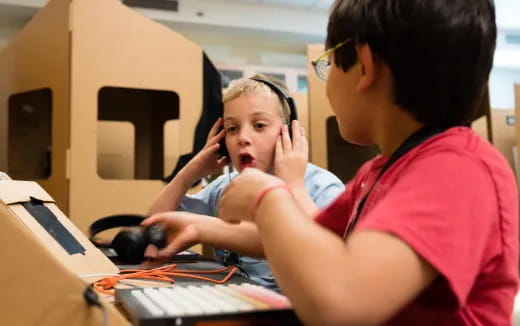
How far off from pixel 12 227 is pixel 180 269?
237 mm

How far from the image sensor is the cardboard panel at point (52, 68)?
147 centimetres

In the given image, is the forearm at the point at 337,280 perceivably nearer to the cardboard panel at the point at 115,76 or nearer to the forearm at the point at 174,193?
the forearm at the point at 174,193

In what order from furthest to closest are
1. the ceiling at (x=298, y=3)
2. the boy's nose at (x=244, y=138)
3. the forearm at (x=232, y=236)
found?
the ceiling at (x=298, y=3) → the boy's nose at (x=244, y=138) → the forearm at (x=232, y=236)

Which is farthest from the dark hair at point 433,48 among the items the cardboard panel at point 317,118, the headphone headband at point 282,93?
the cardboard panel at point 317,118

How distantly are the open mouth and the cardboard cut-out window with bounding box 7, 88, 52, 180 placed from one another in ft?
3.26

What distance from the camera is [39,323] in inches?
22.7

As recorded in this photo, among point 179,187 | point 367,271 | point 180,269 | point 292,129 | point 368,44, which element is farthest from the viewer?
point 179,187

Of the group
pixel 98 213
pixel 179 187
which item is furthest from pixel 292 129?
pixel 98 213

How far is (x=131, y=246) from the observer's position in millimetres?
848

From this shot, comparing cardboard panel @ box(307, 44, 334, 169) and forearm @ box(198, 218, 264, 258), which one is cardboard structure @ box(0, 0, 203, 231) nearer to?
cardboard panel @ box(307, 44, 334, 169)

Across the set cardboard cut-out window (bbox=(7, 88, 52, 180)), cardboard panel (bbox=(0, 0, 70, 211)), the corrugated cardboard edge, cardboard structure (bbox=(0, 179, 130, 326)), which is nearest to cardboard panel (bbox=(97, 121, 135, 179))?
cardboard cut-out window (bbox=(7, 88, 52, 180))

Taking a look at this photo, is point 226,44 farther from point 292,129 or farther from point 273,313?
point 273,313

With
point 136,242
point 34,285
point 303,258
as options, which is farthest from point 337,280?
point 136,242

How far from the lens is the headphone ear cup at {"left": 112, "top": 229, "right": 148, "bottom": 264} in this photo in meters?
0.84
